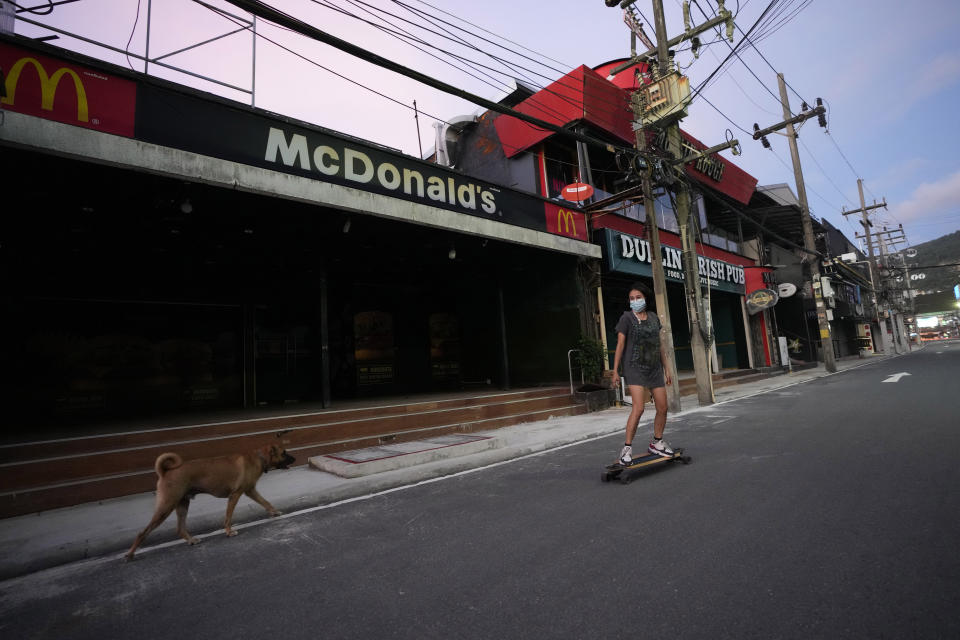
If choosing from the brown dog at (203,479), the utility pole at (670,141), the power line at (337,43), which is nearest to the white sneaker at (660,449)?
the brown dog at (203,479)

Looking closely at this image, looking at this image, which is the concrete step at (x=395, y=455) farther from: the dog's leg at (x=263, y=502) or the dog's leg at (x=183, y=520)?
the dog's leg at (x=183, y=520)

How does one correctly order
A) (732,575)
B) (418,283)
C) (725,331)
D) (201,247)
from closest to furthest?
(732,575) < (201,247) < (418,283) < (725,331)

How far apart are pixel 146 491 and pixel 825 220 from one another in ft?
158

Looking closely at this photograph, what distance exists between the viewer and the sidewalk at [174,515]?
12.3 ft

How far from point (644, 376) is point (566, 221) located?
28.8 feet

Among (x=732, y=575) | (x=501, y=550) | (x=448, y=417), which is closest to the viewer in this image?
(x=732, y=575)

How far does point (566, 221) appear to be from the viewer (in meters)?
13.2

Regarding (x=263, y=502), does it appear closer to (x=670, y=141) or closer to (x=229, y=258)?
(x=229, y=258)

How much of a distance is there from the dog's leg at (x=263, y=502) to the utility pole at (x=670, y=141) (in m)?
9.63

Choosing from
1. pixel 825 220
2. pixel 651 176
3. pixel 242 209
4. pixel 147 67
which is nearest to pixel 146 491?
pixel 242 209

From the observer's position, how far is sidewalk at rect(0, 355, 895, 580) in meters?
3.76

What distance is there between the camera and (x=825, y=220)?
38.2m

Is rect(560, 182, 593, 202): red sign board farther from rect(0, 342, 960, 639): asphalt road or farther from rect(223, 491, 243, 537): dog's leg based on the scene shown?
rect(223, 491, 243, 537): dog's leg

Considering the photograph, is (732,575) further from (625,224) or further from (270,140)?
(625,224)
